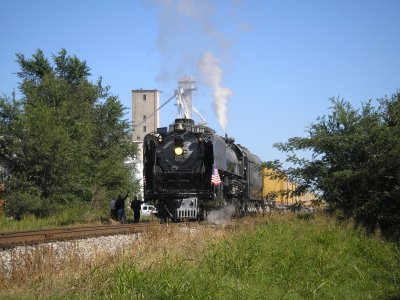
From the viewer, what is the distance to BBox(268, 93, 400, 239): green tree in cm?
1657

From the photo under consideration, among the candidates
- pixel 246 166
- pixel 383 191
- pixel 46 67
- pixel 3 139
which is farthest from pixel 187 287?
pixel 46 67

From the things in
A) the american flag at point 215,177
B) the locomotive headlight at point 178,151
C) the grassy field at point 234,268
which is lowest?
the grassy field at point 234,268

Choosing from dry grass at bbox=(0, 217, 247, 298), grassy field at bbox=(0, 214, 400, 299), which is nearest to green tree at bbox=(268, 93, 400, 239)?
grassy field at bbox=(0, 214, 400, 299)

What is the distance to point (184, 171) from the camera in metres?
21.1

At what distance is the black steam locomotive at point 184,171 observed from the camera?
2050 centimetres

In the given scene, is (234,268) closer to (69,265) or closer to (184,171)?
(69,265)

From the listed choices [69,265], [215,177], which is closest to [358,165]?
[215,177]

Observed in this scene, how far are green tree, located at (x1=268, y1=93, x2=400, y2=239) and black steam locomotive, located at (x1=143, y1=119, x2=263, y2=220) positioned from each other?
308 cm

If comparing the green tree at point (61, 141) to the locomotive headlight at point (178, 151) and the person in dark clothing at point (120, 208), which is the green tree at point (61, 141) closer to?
the person in dark clothing at point (120, 208)

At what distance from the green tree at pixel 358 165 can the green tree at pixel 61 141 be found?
46.9 feet

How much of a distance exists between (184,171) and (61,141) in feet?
31.9

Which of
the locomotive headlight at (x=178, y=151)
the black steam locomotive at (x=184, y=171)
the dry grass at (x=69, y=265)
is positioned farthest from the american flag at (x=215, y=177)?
the dry grass at (x=69, y=265)

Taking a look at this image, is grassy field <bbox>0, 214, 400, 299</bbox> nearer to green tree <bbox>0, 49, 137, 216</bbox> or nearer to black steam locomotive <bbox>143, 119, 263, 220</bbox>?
black steam locomotive <bbox>143, 119, 263, 220</bbox>

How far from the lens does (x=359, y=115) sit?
18375 millimetres
